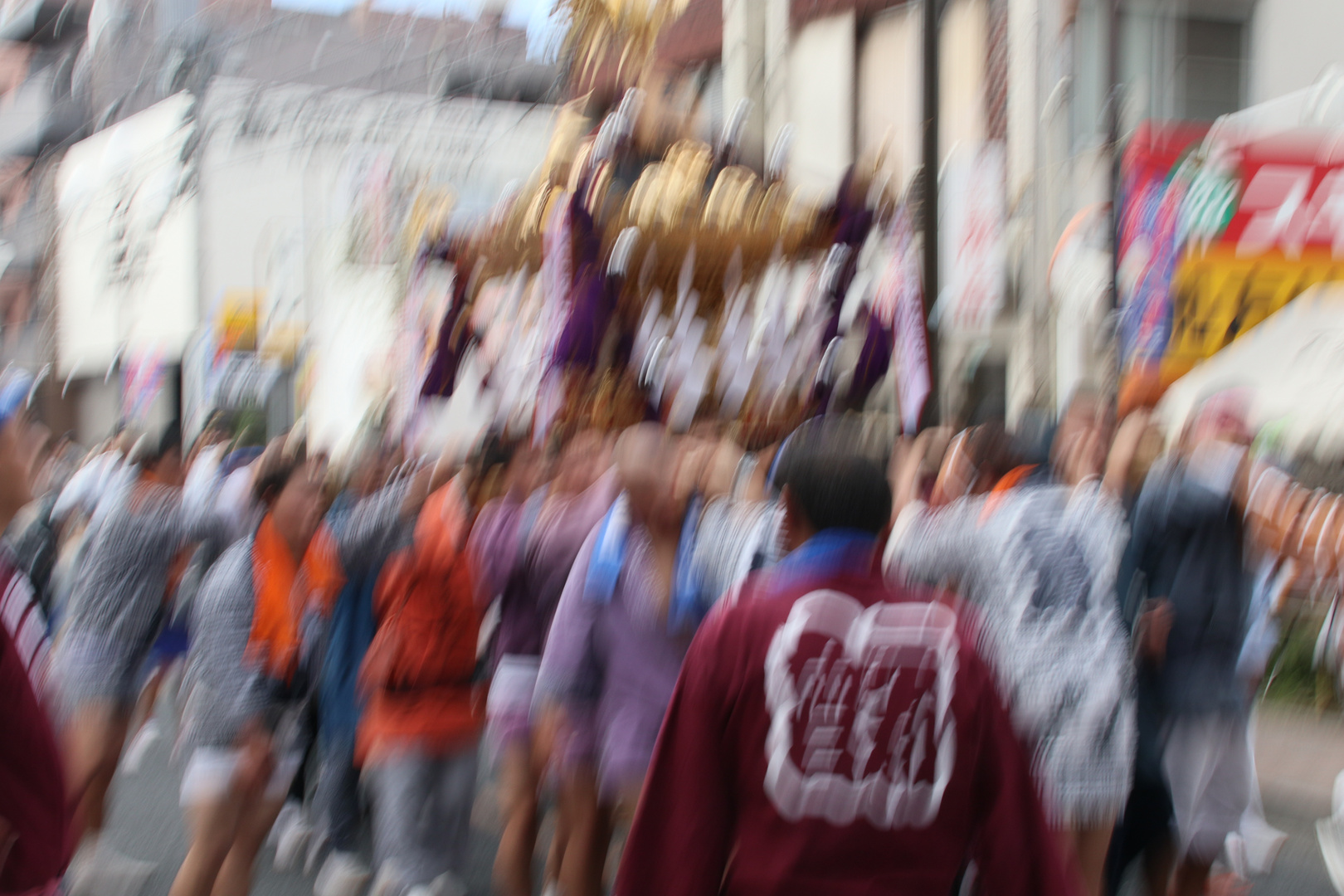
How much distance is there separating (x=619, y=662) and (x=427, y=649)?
2.41 feet

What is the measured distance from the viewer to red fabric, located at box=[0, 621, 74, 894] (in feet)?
6.93

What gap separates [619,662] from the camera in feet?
11.0

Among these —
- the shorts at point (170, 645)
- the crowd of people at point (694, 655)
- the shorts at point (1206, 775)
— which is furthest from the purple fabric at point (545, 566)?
the shorts at point (170, 645)

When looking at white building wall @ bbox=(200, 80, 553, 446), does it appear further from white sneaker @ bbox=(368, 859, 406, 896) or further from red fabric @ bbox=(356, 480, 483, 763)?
white sneaker @ bbox=(368, 859, 406, 896)

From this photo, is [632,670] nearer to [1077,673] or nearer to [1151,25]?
[1077,673]

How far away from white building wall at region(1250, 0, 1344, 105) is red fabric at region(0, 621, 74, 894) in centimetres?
698

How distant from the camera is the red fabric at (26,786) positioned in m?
2.11

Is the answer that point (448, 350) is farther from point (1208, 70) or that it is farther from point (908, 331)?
point (1208, 70)

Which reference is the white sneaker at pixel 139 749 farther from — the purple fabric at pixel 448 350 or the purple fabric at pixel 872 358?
the purple fabric at pixel 872 358

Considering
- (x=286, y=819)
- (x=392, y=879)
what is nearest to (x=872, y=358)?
(x=392, y=879)

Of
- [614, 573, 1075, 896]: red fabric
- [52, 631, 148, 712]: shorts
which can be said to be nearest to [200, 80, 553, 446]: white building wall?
[52, 631, 148, 712]: shorts

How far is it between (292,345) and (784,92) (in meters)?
8.57

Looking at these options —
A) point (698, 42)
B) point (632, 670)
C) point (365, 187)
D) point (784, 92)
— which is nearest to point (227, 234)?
point (365, 187)

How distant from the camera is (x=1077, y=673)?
3.14 metres
